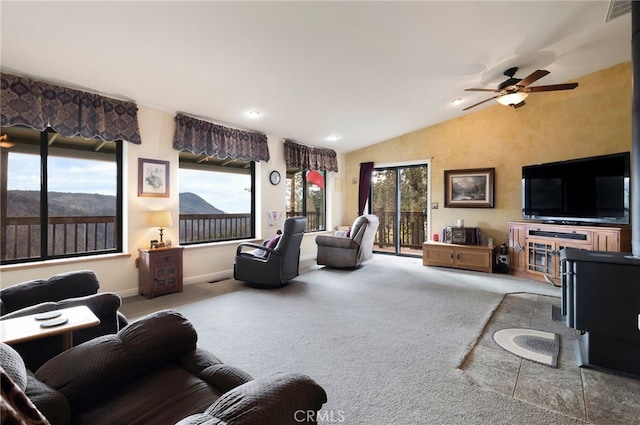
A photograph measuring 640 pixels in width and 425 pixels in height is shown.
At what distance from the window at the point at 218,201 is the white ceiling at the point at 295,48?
3.69ft

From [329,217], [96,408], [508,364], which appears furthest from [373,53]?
[329,217]

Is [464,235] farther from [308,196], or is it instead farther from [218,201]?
[218,201]

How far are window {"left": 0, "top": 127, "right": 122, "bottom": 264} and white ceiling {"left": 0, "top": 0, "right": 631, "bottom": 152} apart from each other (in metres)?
0.94

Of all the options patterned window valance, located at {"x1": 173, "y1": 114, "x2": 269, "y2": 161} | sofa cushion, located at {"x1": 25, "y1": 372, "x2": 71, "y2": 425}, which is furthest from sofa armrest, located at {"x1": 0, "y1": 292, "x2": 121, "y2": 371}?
patterned window valance, located at {"x1": 173, "y1": 114, "x2": 269, "y2": 161}

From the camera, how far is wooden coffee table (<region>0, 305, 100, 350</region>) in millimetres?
1286

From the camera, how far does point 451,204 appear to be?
5.86 metres

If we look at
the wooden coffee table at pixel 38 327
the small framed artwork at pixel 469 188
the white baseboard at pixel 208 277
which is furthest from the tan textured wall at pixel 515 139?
the wooden coffee table at pixel 38 327

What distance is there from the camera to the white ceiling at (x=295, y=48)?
237 cm

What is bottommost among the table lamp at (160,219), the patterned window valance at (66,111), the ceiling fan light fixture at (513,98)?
the table lamp at (160,219)

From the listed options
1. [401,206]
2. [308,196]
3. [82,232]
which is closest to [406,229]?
[401,206]

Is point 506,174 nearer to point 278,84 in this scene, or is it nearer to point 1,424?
point 278,84

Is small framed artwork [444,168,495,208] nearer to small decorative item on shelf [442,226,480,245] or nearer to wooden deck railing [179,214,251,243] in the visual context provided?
small decorative item on shelf [442,226,480,245]

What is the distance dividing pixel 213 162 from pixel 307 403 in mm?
5282

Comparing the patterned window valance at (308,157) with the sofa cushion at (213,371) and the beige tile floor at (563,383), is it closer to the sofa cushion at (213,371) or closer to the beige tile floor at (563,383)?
the beige tile floor at (563,383)
